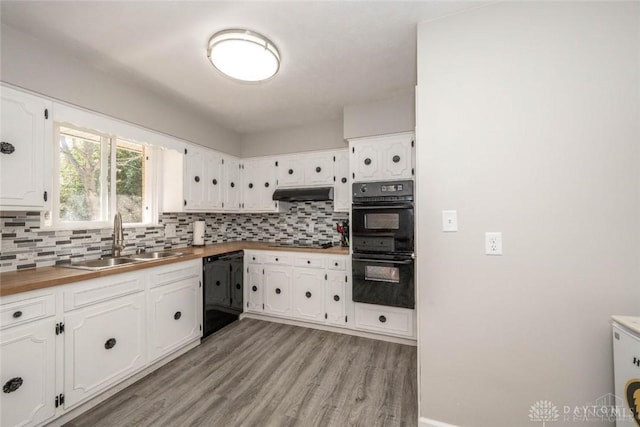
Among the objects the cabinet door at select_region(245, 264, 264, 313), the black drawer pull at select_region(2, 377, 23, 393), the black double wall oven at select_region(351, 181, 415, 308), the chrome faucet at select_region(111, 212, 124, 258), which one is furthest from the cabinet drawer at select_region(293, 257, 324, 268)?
the black drawer pull at select_region(2, 377, 23, 393)

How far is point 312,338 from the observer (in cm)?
A: 277

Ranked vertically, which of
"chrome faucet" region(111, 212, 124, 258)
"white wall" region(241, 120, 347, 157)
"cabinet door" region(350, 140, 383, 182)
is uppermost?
"white wall" region(241, 120, 347, 157)

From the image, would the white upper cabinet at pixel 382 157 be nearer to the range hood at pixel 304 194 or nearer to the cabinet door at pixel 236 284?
the range hood at pixel 304 194

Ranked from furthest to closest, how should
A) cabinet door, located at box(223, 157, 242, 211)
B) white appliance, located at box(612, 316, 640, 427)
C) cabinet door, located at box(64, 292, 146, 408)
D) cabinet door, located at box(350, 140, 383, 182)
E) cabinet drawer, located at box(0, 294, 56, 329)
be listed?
cabinet door, located at box(223, 157, 242, 211)
cabinet door, located at box(350, 140, 383, 182)
cabinet door, located at box(64, 292, 146, 408)
cabinet drawer, located at box(0, 294, 56, 329)
white appliance, located at box(612, 316, 640, 427)

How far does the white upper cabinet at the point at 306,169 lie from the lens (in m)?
3.28

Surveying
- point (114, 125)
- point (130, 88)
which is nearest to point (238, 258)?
point (114, 125)

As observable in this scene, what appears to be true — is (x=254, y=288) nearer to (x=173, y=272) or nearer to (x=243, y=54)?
(x=173, y=272)

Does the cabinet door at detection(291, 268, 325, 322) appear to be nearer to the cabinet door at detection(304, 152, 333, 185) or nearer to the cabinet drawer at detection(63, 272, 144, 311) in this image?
the cabinet door at detection(304, 152, 333, 185)

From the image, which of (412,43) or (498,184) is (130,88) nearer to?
(412,43)

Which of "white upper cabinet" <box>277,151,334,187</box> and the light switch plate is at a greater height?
"white upper cabinet" <box>277,151,334,187</box>

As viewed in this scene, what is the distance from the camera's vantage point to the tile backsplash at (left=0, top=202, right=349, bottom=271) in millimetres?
1829

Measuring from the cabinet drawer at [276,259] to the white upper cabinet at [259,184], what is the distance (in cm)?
69

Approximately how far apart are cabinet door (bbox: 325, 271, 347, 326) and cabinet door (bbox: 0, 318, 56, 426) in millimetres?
2188

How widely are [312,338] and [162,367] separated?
139 cm
